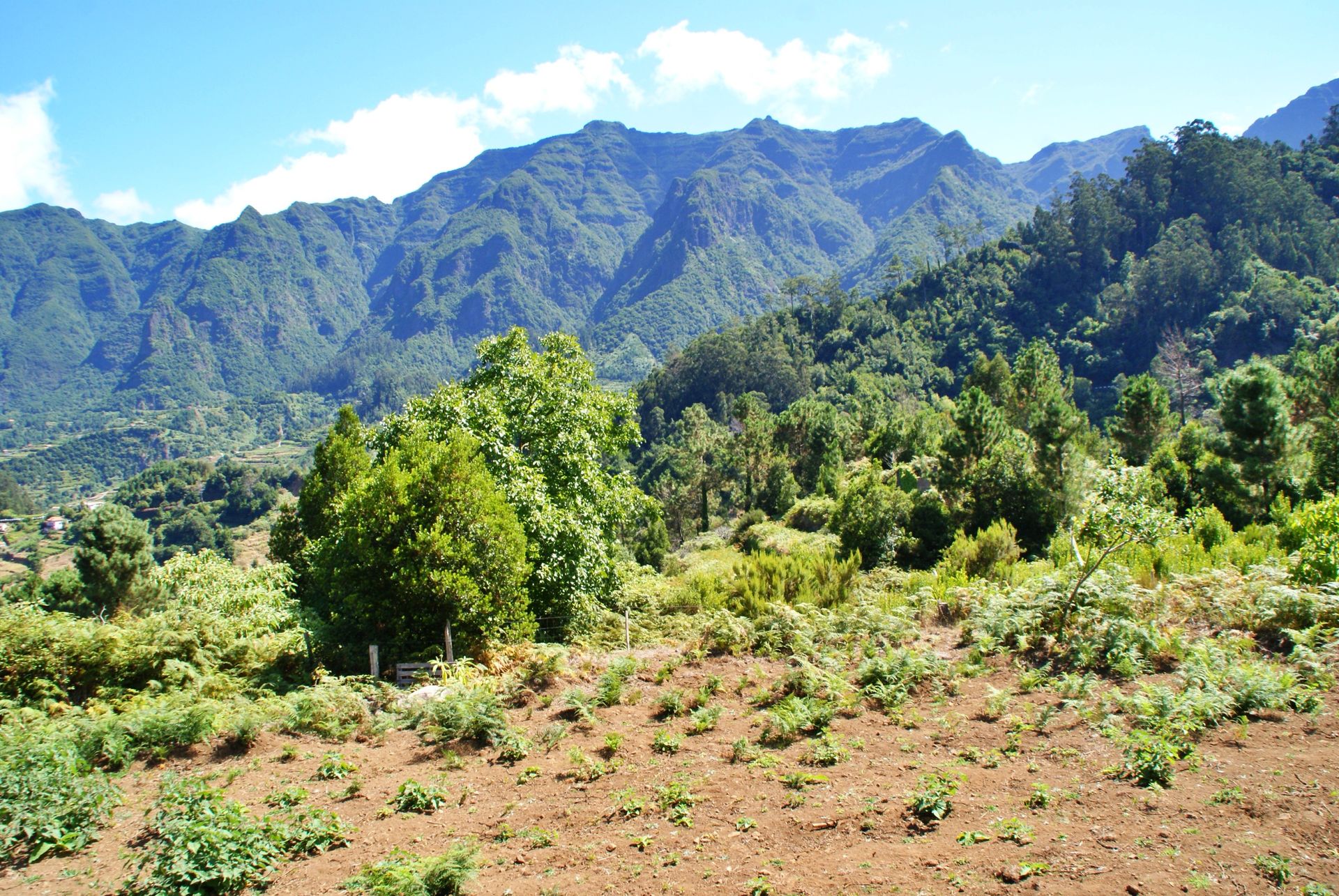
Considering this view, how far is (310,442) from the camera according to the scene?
196250 mm

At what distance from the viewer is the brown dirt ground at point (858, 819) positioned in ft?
15.3

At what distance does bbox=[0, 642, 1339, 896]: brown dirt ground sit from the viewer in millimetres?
4660

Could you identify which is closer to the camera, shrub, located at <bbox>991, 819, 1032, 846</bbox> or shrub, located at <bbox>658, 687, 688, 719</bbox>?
shrub, located at <bbox>991, 819, 1032, 846</bbox>

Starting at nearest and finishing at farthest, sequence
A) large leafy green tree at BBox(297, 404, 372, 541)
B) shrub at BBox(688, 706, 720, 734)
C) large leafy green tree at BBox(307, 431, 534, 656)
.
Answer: shrub at BBox(688, 706, 720, 734) → large leafy green tree at BBox(307, 431, 534, 656) → large leafy green tree at BBox(297, 404, 372, 541)

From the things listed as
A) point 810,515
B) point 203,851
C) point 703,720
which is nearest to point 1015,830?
point 703,720

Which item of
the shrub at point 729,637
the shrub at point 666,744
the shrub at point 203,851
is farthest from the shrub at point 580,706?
the shrub at point 203,851

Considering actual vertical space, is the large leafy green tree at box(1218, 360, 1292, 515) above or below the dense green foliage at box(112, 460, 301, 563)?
above

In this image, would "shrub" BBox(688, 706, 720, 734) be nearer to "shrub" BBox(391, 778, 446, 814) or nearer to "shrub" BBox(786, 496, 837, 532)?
"shrub" BBox(391, 778, 446, 814)

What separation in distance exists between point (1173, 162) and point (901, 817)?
11439 cm

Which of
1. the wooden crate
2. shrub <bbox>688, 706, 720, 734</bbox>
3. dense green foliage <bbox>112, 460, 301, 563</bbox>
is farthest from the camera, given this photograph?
dense green foliage <bbox>112, 460, 301, 563</bbox>

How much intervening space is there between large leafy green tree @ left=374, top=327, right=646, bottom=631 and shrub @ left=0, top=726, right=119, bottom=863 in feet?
21.6

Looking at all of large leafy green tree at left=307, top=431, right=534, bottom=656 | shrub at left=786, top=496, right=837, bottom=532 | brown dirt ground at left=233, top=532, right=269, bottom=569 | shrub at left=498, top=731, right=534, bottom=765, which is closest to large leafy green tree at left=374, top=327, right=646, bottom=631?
large leafy green tree at left=307, top=431, right=534, bottom=656

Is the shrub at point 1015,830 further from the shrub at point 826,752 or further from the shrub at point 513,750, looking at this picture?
the shrub at point 513,750

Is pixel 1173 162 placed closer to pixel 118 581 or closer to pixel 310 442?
pixel 118 581
